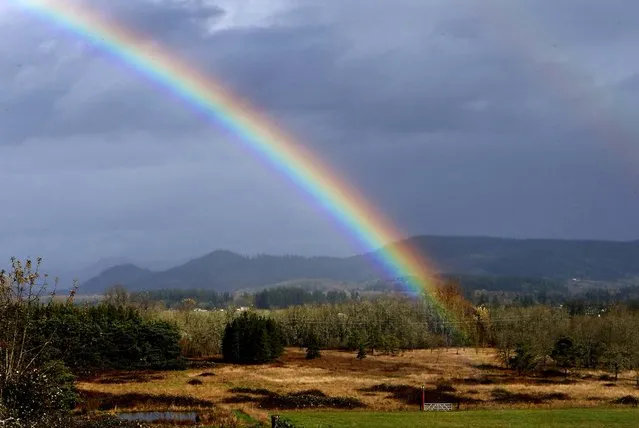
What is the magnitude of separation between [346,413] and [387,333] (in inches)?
3374

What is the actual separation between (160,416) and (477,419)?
15783mm

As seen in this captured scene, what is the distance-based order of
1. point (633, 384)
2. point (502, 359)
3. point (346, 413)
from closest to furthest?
1. point (346, 413)
2. point (633, 384)
3. point (502, 359)

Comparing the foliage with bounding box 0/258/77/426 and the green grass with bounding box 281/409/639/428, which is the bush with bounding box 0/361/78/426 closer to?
the foliage with bounding box 0/258/77/426

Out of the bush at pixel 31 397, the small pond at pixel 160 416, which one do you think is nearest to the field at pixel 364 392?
the small pond at pixel 160 416

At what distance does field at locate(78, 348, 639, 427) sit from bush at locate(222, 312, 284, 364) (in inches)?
110

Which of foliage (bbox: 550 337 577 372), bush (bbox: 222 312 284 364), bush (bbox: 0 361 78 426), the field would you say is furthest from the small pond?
foliage (bbox: 550 337 577 372)

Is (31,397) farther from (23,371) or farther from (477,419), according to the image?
(477,419)

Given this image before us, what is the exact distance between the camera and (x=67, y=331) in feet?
257

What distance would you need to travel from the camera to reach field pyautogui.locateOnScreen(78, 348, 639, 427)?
35.9 m

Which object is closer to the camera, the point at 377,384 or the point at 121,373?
the point at 377,384

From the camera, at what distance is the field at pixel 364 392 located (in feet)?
118

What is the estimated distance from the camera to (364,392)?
167ft

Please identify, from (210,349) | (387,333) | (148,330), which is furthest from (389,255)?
(148,330)

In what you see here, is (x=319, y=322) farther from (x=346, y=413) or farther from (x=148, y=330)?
(x=346, y=413)
